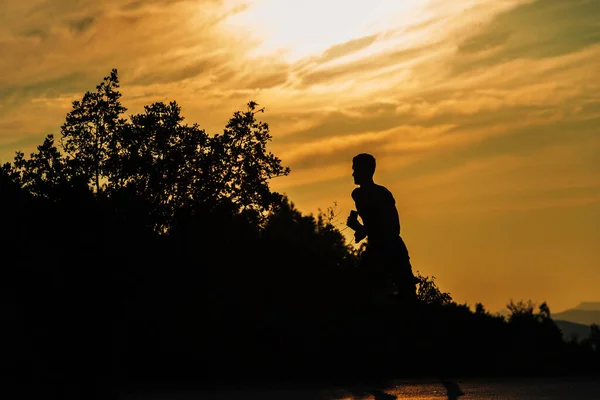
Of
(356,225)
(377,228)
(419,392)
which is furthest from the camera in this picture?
(356,225)

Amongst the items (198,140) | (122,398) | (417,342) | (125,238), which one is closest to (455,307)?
(417,342)

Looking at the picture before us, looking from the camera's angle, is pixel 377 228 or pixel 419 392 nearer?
pixel 419 392

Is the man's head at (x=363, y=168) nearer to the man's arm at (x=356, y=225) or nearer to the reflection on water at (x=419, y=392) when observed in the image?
the man's arm at (x=356, y=225)

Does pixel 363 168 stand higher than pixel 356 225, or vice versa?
pixel 363 168

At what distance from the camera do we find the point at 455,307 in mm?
17000

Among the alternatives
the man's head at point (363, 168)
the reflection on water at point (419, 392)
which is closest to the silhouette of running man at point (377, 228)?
the man's head at point (363, 168)

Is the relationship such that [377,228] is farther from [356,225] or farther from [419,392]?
[419,392]

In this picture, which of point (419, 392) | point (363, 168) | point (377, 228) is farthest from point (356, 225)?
Result: point (419, 392)

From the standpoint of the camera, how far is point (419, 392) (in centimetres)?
1054

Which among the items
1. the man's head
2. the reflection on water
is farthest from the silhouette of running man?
the reflection on water

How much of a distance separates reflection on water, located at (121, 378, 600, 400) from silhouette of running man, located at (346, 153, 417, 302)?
3756mm

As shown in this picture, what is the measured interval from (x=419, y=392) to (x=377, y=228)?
202 inches

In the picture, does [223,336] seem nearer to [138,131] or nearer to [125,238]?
[125,238]

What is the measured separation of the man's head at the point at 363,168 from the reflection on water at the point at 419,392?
4648 millimetres
